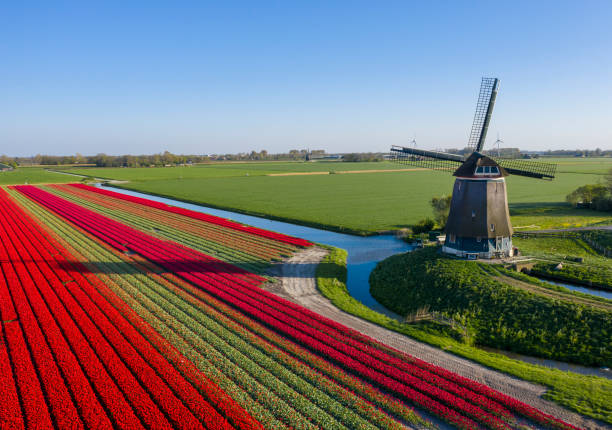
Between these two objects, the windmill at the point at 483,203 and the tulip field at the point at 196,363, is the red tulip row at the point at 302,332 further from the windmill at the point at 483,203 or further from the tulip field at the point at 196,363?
the windmill at the point at 483,203

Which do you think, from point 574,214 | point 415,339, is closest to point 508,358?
point 415,339

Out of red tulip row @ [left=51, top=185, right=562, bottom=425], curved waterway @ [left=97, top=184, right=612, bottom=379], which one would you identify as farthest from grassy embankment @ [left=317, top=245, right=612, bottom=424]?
red tulip row @ [left=51, top=185, right=562, bottom=425]

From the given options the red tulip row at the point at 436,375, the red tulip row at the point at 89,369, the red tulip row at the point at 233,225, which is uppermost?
the red tulip row at the point at 233,225

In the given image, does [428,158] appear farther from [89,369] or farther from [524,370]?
[89,369]

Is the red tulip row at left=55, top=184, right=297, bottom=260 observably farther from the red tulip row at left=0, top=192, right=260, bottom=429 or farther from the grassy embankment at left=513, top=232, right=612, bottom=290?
the grassy embankment at left=513, top=232, right=612, bottom=290

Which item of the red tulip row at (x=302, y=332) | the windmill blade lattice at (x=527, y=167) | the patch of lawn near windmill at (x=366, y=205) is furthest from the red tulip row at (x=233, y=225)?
the windmill blade lattice at (x=527, y=167)

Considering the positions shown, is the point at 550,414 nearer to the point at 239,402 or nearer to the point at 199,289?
the point at 239,402
